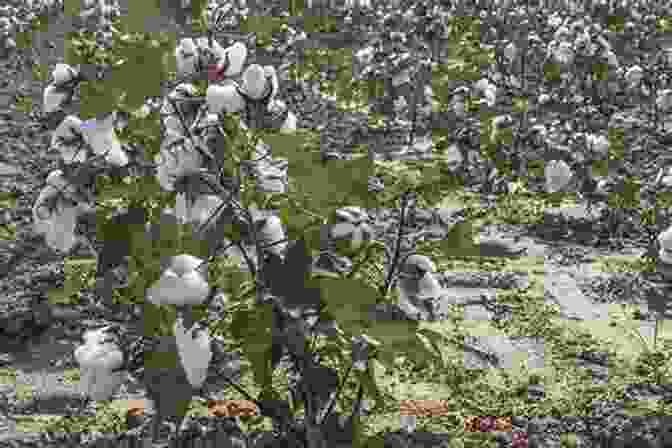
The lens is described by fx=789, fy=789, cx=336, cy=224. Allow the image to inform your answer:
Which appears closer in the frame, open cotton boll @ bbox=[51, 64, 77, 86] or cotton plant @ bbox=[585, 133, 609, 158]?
open cotton boll @ bbox=[51, 64, 77, 86]

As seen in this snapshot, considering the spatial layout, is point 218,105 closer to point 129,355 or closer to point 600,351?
point 129,355

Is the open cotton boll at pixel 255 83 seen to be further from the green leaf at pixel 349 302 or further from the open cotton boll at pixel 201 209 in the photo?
the green leaf at pixel 349 302

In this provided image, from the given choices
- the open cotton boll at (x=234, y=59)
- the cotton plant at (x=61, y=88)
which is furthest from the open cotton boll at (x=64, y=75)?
the open cotton boll at (x=234, y=59)

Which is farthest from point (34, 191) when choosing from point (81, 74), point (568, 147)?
point (81, 74)

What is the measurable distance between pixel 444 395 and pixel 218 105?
2.21 meters

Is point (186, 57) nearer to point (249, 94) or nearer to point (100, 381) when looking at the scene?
point (249, 94)

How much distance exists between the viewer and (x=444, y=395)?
3.25 m

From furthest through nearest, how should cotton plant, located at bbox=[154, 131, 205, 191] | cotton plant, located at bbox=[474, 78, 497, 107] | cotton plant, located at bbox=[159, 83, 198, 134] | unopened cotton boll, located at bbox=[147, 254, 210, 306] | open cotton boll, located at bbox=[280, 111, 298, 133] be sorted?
cotton plant, located at bbox=[474, 78, 497, 107], open cotton boll, located at bbox=[280, 111, 298, 133], cotton plant, located at bbox=[159, 83, 198, 134], cotton plant, located at bbox=[154, 131, 205, 191], unopened cotton boll, located at bbox=[147, 254, 210, 306]

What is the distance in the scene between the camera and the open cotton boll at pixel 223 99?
52.4 inches

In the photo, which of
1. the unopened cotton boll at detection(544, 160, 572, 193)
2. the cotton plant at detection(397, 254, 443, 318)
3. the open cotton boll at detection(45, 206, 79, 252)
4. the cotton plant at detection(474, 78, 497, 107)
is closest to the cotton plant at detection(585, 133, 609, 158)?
the unopened cotton boll at detection(544, 160, 572, 193)

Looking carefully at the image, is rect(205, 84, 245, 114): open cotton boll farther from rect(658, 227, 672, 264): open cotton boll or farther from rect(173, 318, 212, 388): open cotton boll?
rect(658, 227, 672, 264): open cotton boll

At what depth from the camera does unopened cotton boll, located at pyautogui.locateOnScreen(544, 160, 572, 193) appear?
5.03m

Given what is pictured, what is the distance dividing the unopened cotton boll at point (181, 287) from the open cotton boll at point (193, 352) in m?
0.03

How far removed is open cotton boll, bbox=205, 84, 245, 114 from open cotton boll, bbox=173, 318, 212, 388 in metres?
0.39
